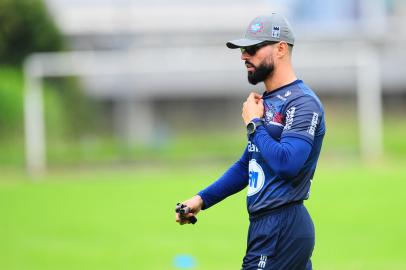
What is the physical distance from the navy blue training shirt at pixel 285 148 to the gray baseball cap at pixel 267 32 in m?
0.26

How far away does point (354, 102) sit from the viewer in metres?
26.3

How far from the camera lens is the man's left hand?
4.98m

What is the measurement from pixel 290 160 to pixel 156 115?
997 inches

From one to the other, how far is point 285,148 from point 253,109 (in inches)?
14.3

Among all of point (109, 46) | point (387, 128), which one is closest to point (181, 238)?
point (387, 128)

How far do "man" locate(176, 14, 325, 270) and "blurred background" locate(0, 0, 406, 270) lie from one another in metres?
5.25

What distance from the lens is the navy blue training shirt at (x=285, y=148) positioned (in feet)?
15.7

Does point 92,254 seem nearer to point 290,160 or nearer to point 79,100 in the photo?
point 290,160

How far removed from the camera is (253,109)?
16.4 ft

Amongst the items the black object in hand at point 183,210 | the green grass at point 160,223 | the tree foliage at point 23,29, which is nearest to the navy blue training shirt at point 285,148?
the black object in hand at point 183,210

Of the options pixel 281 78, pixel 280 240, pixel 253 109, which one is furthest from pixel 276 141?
pixel 280 240

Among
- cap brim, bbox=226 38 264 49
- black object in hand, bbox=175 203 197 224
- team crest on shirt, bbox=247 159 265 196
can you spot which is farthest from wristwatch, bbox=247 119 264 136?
black object in hand, bbox=175 203 197 224

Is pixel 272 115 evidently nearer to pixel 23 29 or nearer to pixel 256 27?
pixel 256 27

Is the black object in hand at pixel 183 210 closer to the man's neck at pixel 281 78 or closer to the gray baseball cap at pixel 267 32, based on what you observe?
the man's neck at pixel 281 78
